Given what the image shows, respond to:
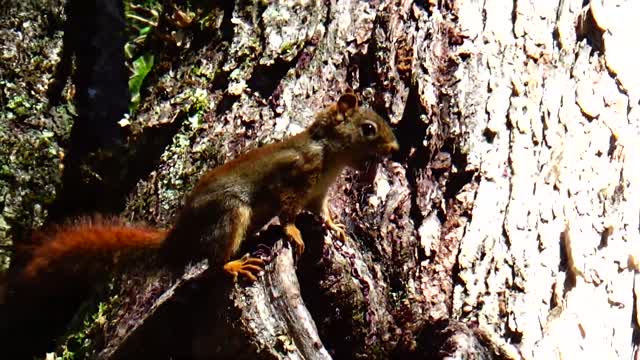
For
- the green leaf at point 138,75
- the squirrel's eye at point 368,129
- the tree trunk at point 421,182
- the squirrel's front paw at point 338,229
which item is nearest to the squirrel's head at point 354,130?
the squirrel's eye at point 368,129

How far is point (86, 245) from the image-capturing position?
4867 mm

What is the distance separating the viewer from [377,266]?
446cm

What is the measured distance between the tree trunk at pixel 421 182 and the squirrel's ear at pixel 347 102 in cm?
27

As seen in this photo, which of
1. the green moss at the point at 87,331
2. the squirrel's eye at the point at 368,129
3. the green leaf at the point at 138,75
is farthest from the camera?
the green leaf at the point at 138,75

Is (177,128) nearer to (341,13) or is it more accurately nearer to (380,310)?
(341,13)

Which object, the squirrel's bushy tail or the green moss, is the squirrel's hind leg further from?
the green moss

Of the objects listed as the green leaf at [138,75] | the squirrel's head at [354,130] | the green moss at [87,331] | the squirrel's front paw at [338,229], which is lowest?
the green moss at [87,331]

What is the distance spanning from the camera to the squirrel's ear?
4711 millimetres

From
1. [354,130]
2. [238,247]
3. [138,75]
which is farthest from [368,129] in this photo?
[138,75]

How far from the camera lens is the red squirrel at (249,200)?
458cm

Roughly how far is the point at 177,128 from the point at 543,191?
1856mm

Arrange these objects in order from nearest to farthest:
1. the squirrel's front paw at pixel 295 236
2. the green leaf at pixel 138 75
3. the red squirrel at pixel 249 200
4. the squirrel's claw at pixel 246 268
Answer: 1. the squirrel's claw at pixel 246 268
2. the squirrel's front paw at pixel 295 236
3. the red squirrel at pixel 249 200
4. the green leaf at pixel 138 75

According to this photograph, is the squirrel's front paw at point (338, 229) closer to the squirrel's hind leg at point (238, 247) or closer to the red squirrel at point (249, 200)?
the red squirrel at point (249, 200)

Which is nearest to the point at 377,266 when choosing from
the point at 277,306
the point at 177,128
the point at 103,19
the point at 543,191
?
the point at 277,306
